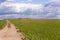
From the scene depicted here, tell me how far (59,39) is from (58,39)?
12 centimetres

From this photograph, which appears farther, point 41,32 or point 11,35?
point 41,32

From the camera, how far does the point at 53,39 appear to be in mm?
23328

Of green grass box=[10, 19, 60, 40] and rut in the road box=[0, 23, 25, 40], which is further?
rut in the road box=[0, 23, 25, 40]

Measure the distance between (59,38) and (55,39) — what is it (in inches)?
32.9

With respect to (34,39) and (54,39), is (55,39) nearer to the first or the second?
(54,39)

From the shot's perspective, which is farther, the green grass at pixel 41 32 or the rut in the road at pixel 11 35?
the rut in the road at pixel 11 35

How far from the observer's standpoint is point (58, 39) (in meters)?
23.5

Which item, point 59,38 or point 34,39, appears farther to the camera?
point 59,38

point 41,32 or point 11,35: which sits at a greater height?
point 11,35

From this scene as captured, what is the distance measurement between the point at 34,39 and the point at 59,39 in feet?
10.5

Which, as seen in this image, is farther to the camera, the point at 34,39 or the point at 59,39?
the point at 59,39

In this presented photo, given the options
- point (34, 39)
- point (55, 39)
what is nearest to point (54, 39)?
point (55, 39)

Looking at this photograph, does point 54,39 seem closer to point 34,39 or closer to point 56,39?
point 56,39

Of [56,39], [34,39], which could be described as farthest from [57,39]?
[34,39]
